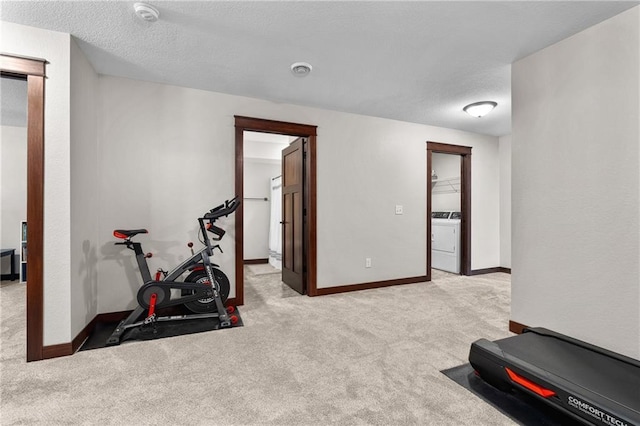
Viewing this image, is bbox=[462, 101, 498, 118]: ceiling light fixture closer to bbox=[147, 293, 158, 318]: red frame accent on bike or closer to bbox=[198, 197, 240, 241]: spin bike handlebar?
bbox=[198, 197, 240, 241]: spin bike handlebar

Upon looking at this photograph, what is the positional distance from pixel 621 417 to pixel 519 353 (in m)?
0.57

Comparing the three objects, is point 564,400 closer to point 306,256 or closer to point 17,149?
point 306,256

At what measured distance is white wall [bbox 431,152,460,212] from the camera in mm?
5793

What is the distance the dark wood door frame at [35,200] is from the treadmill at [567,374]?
2956 mm

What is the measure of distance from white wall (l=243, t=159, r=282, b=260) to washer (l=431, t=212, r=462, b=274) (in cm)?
327

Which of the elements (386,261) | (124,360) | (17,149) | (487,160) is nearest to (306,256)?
(386,261)

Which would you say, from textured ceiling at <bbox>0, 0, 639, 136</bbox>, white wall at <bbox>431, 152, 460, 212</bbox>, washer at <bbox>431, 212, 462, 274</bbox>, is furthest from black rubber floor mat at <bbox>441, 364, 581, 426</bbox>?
white wall at <bbox>431, 152, 460, 212</bbox>

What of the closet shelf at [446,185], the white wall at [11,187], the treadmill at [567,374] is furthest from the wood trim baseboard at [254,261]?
the treadmill at [567,374]

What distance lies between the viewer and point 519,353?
6.13ft

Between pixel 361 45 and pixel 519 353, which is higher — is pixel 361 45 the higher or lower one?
the higher one

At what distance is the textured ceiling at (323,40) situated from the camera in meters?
1.98

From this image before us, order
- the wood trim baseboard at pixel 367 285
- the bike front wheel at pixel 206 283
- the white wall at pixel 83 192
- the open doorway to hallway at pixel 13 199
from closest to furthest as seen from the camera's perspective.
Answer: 1. the white wall at pixel 83 192
2. the bike front wheel at pixel 206 283
3. the wood trim baseboard at pixel 367 285
4. the open doorway to hallway at pixel 13 199

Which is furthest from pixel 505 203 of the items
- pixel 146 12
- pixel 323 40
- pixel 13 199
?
pixel 13 199

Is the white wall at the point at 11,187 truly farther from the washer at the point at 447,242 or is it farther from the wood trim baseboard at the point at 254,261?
the washer at the point at 447,242
